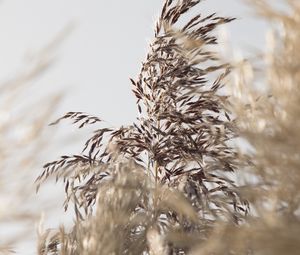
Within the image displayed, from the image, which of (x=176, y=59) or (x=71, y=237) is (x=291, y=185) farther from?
(x=176, y=59)

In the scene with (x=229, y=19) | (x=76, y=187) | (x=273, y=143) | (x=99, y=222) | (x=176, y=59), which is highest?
(x=229, y=19)

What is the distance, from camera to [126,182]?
14.3 ft

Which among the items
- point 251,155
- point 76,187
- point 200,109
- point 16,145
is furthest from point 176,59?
point 251,155

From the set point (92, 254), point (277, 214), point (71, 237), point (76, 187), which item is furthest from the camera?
point (76, 187)

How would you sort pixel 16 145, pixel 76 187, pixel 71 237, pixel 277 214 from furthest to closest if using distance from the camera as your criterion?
pixel 76 187, pixel 71 237, pixel 16 145, pixel 277 214

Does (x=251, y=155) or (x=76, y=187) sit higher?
(x=76, y=187)

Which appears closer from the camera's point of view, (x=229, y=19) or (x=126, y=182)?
(x=126, y=182)

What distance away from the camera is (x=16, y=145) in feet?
10.9

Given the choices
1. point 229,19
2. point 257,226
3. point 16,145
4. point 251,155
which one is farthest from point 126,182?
point 229,19

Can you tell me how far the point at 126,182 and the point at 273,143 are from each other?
→ 2.12 m

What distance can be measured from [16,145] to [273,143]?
1.49 metres

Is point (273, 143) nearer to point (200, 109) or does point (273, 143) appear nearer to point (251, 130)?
point (251, 130)

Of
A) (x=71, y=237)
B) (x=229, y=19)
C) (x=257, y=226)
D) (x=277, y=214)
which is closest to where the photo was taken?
(x=257, y=226)

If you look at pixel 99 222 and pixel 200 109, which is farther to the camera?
pixel 200 109
